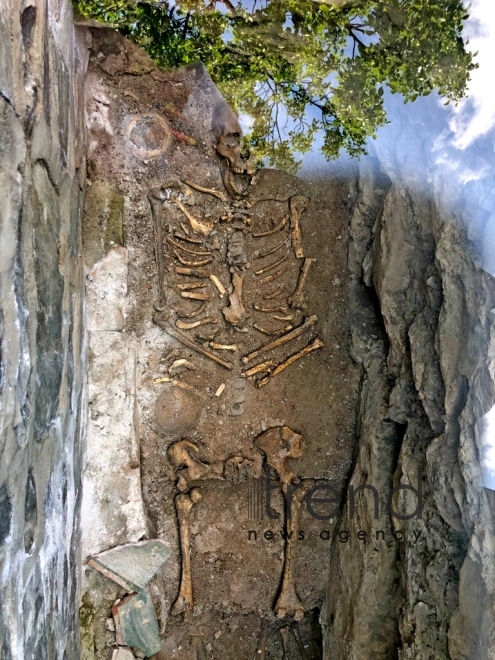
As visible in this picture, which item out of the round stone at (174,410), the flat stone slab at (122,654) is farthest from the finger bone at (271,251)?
the flat stone slab at (122,654)

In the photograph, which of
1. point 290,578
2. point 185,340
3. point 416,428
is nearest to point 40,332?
point 185,340

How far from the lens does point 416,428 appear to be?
3410 mm

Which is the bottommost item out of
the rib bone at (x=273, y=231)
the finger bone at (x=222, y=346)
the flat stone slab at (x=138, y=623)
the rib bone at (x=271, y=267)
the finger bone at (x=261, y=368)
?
the flat stone slab at (x=138, y=623)

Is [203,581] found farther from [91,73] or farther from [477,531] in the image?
[91,73]

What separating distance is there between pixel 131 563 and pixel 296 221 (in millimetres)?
2851

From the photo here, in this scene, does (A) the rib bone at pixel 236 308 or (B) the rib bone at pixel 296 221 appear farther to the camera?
(B) the rib bone at pixel 296 221

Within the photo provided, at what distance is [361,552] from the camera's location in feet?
12.1

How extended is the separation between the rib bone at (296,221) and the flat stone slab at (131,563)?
2.50 m

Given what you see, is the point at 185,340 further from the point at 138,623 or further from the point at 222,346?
the point at 138,623

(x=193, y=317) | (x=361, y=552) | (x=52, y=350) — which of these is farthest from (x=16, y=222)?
(x=361, y=552)

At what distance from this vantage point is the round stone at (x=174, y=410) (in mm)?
3918

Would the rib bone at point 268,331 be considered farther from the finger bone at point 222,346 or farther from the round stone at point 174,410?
the round stone at point 174,410

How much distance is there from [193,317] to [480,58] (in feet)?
8.18

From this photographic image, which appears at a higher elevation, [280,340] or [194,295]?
[194,295]
